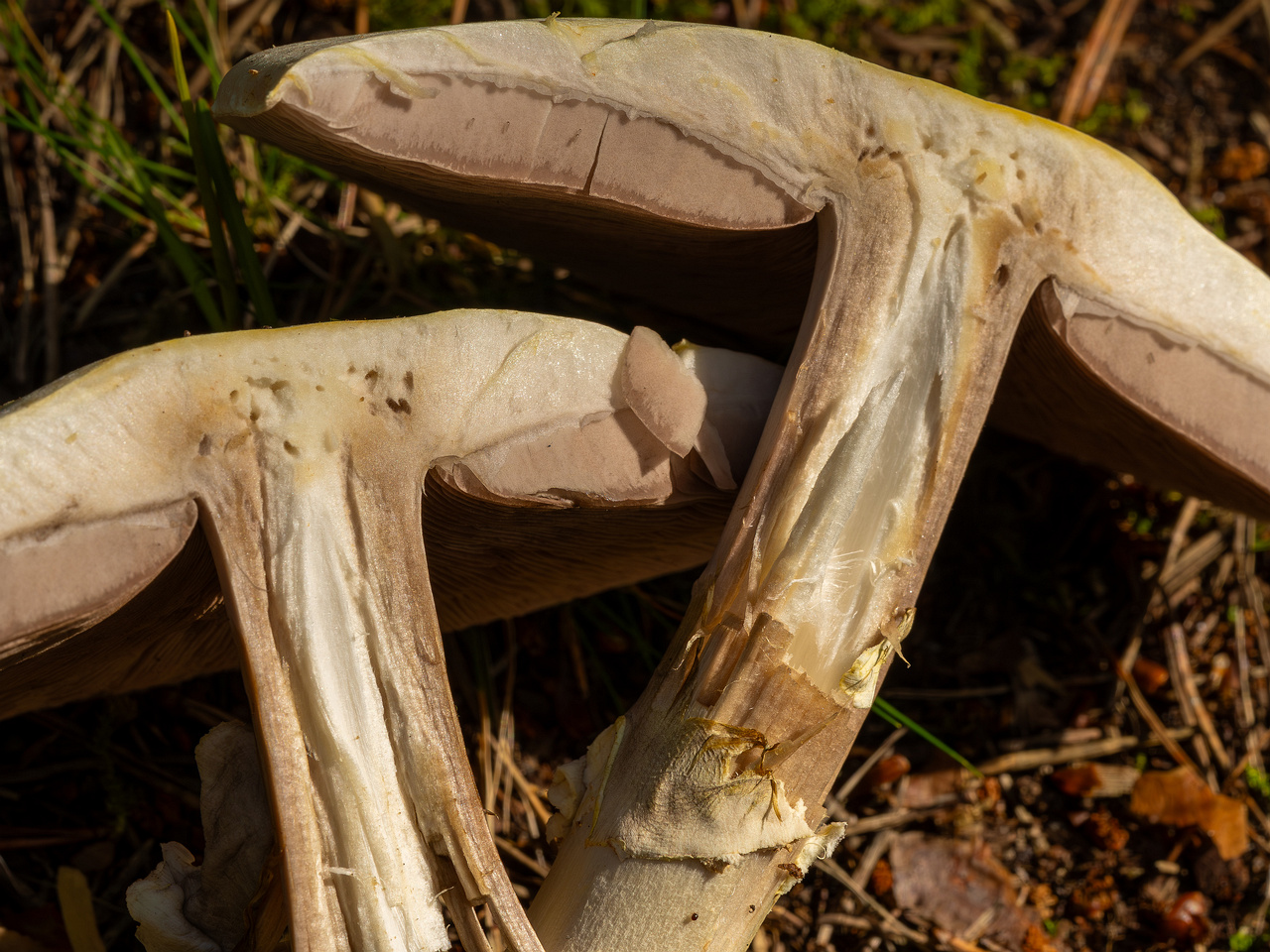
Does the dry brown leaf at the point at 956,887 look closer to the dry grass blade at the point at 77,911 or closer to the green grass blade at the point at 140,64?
the dry grass blade at the point at 77,911

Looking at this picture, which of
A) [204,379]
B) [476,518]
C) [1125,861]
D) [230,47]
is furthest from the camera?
[230,47]

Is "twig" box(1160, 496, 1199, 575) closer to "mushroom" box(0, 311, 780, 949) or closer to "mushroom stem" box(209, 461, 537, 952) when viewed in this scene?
"mushroom" box(0, 311, 780, 949)

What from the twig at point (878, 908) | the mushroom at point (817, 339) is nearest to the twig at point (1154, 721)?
the twig at point (878, 908)

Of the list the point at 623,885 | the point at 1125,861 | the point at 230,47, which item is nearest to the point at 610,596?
the point at 623,885

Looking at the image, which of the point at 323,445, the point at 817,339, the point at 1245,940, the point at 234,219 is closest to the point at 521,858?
the point at 323,445

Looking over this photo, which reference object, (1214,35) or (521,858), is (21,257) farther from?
(1214,35)

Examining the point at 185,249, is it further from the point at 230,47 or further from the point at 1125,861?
the point at 1125,861
